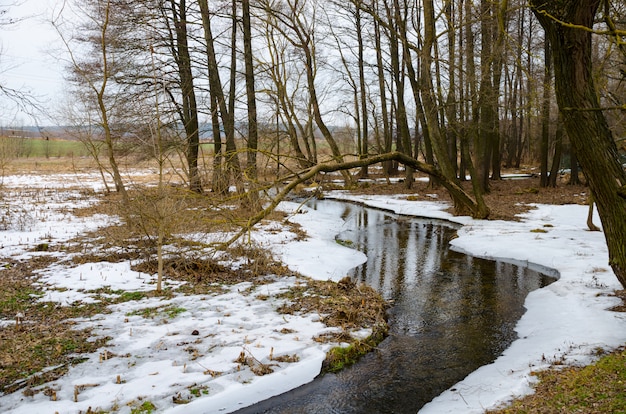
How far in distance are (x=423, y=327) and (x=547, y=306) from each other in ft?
7.47

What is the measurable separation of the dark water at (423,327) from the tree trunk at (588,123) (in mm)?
2261

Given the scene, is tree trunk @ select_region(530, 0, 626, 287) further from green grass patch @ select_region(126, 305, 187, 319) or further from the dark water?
green grass patch @ select_region(126, 305, 187, 319)

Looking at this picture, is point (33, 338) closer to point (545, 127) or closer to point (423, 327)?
point (423, 327)

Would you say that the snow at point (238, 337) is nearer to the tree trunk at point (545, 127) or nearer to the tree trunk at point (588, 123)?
the tree trunk at point (588, 123)

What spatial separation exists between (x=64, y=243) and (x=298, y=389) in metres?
8.29

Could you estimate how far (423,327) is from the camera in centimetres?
702

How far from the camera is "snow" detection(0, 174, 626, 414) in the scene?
15.4 feet

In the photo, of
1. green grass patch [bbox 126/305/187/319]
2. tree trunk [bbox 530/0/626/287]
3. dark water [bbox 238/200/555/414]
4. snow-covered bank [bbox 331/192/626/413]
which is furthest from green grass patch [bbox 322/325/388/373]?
tree trunk [bbox 530/0/626/287]

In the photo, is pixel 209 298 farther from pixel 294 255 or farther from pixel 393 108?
pixel 393 108

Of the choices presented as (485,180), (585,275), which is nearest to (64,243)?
(585,275)

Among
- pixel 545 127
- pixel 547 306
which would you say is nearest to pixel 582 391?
pixel 547 306

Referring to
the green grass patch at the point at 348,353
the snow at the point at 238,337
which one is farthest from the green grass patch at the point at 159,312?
the green grass patch at the point at 348,353

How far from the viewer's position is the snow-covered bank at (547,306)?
499cm

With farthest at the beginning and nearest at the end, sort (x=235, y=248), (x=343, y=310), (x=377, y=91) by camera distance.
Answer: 1. (x=377, y=91)
2. (x=235, y=248)
3. (x=343, y=310)
